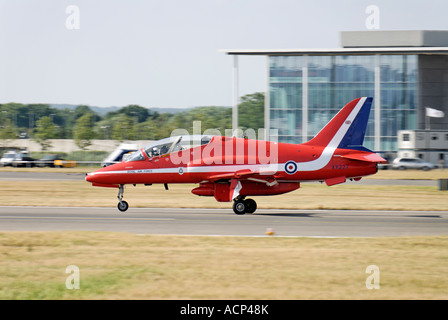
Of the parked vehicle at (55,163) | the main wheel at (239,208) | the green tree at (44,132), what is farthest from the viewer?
the green tree at (44,132)

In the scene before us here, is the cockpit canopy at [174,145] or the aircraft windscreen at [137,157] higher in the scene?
the cockpit canopy at [174,145]

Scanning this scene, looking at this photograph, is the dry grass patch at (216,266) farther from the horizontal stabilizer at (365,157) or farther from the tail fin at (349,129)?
the tail fin at (349,129)

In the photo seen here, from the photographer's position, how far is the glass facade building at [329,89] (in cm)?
7506

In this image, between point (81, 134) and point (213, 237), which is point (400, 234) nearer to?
point (213, 237)

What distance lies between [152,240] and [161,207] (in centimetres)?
984

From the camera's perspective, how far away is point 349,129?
2412cm

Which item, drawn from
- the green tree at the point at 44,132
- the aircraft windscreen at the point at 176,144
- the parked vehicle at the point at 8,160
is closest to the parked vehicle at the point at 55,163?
the parked vehicle at the point at 8,160

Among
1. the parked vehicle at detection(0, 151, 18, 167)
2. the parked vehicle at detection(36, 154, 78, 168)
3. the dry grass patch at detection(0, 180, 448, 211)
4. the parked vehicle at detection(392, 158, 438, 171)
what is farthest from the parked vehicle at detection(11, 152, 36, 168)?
the parked vehicle at detection(392, 158, 438, 171)

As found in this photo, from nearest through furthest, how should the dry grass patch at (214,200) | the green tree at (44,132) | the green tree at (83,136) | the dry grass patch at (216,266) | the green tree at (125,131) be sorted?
the dry grass patch at (216,266) < the dry grass patch at (214,200) < the green tree at (125,131) < the green tree at (83,136) < the green tree at (44,132)

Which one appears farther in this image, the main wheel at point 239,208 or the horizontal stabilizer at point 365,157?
the main wheel at point 239,208

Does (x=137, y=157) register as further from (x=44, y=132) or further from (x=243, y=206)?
(x=44, y=132)

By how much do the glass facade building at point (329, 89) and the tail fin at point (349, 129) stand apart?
1974 inches

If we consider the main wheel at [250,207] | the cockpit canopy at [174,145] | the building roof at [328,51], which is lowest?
the main wheel at [250,207]

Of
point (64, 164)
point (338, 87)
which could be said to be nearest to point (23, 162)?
point (64, 164)
